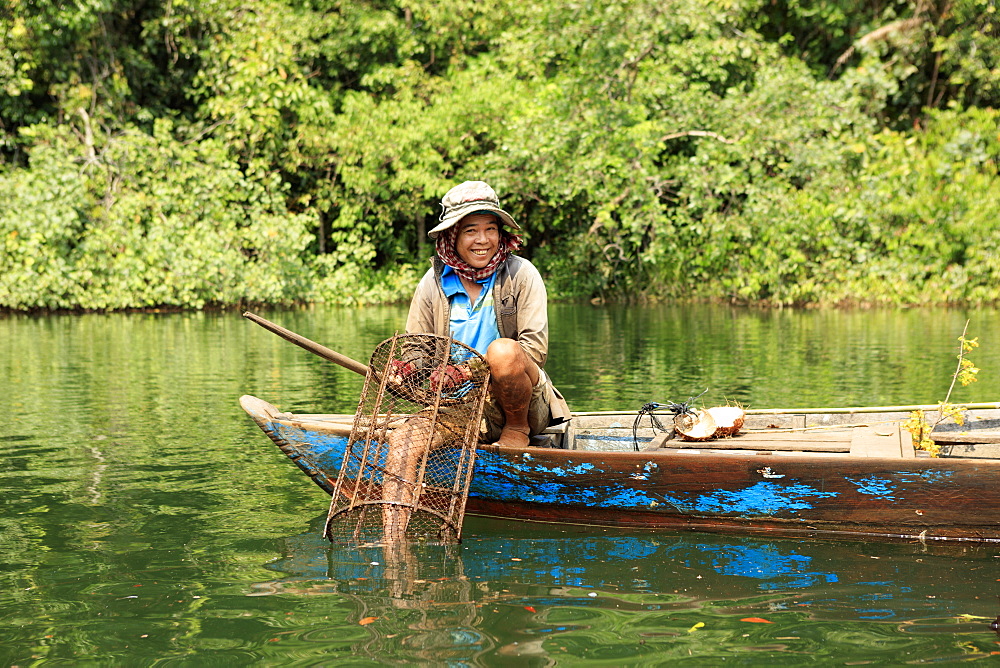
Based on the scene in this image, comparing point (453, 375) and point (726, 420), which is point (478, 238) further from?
point (726, 420)

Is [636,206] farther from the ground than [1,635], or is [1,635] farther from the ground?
[636,206]

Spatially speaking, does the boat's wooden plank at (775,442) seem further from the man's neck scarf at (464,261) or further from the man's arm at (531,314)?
the man's neck scarf at (464,261)

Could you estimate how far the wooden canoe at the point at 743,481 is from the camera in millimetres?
4250

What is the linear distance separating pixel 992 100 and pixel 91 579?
2110cm

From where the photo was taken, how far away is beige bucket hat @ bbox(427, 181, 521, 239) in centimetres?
453

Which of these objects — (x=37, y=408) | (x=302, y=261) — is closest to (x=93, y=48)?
(x=302, y=261)

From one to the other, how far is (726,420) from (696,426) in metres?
0.15

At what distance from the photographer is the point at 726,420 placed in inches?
206

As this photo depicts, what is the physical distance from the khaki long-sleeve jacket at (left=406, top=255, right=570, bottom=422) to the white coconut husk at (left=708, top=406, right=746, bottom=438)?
104cm

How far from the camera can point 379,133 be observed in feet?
68.1

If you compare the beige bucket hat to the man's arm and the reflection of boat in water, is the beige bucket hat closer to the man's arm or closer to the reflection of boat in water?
the man's arm

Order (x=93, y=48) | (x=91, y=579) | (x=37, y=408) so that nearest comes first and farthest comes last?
(x=91, y=579) < (x=37, y=408) < (x=93, y=48)

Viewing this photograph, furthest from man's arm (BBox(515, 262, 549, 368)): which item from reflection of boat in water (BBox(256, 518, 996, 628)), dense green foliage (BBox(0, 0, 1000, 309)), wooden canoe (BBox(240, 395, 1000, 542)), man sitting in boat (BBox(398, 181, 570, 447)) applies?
dense green foliage (BBox(0, 0, 1000, 309))

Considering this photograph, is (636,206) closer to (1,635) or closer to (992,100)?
(992,100)
